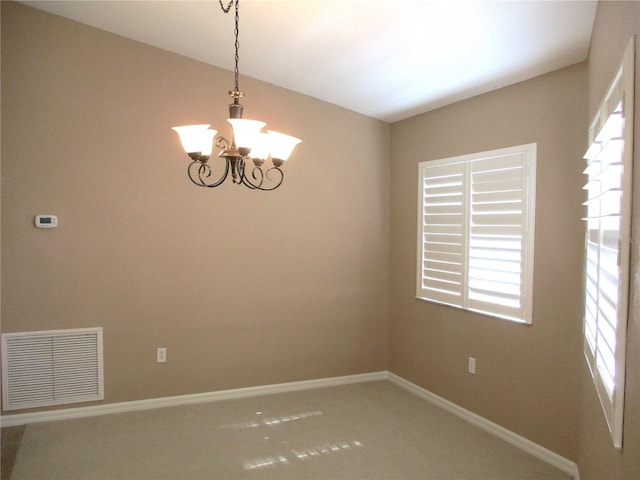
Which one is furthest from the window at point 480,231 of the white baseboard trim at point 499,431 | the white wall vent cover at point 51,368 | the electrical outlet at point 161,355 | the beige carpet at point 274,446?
the white wall vent cover at point 51,368

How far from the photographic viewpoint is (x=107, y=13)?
10.5 feet

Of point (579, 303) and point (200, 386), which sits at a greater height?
point (579, 303)

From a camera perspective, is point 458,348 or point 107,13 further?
point 458,348

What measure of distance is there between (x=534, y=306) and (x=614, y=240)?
1.66m

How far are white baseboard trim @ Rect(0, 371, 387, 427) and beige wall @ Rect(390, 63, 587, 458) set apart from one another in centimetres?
78

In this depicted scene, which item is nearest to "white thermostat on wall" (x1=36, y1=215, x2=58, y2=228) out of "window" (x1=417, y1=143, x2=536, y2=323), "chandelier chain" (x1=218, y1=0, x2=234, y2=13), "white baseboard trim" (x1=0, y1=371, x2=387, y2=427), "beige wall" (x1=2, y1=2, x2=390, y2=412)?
"beige wall" (x1=2, y1=2, x2=390, y2=412)

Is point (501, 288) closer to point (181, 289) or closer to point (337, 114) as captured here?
point (337, 114)

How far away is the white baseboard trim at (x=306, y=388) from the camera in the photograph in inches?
116

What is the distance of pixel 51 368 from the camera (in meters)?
3.43

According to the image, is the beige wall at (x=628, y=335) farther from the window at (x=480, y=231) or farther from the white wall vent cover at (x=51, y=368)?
the white wall vent cover at (x=51, y=368)

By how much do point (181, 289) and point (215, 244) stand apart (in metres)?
0.48

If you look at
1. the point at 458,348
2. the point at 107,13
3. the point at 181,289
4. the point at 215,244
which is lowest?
the point at 458,348

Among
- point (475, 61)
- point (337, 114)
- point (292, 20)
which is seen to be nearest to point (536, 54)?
Answer: point (475, 61)

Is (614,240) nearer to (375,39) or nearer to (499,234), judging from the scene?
(499,234)
